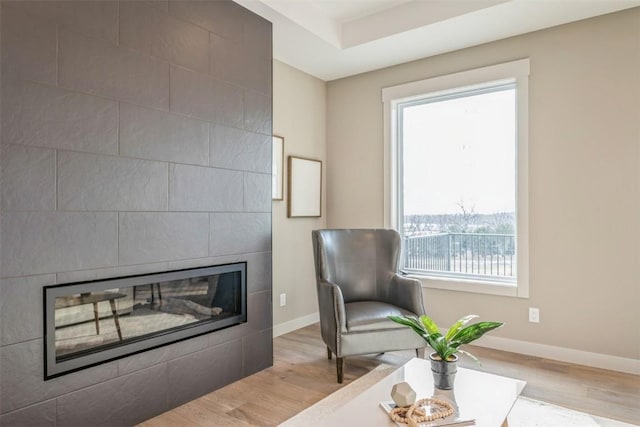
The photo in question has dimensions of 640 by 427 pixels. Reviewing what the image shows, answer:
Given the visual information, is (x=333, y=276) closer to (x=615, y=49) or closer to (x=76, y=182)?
(x=76, y=182)

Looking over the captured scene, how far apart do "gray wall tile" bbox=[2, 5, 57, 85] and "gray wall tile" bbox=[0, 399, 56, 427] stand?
1465 millimetres

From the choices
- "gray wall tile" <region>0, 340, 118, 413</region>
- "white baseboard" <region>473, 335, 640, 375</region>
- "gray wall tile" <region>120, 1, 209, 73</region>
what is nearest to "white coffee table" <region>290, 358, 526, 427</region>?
"gray wall tile" <region>0, 340, 118, 413</region>

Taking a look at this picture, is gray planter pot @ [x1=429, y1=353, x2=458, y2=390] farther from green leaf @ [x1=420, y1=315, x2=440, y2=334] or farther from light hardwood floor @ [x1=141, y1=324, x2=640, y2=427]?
light hardwood floor @ [x1=141, y1=324, x2=640, y2=427]

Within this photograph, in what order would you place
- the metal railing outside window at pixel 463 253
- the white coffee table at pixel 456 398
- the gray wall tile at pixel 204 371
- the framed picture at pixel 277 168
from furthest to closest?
the framed picture at pixel 277 168 → the metal railing outside window at pixel 463 253 → the gray wall tile at pixel 204 371 → the white coffee table at pixel 456 398

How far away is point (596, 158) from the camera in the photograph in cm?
304

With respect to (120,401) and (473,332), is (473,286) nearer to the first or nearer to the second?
(473,332)

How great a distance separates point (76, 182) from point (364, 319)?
192 centimetres

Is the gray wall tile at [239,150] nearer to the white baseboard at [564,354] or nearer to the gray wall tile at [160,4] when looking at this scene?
the gray wall tile at [160,4]

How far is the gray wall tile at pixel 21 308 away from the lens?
68.6 inches

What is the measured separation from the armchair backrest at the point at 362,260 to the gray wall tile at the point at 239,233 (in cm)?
48

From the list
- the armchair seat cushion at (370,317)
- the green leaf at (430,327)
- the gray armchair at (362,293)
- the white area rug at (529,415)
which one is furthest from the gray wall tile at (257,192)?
the green leaf at (430,327)

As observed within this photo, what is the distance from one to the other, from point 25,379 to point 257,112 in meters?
2.09

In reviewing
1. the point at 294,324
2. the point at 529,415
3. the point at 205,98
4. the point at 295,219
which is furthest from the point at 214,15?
the point at 529,415

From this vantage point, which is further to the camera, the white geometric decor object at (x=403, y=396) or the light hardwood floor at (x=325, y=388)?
the light hardwood floor at (x=325, y=388)
